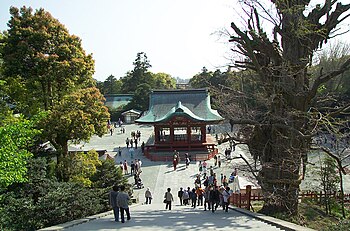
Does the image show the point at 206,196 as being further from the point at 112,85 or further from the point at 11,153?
the point at 112,85

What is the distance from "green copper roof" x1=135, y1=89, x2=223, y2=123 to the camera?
31234 millimetres

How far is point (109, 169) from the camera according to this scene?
15.4 m

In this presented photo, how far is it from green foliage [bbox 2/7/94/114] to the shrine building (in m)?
15.8

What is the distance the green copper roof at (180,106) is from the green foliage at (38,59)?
56.8ft

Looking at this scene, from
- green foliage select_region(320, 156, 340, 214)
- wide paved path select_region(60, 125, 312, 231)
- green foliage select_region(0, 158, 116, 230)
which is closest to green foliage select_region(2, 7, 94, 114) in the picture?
green foliage select_region(0, 158, 116, 230)

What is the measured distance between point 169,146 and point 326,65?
56.4ft

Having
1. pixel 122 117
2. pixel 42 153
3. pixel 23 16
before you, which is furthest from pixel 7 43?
pixel 122 117

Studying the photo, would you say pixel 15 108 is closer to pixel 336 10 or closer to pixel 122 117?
pixel 336 10

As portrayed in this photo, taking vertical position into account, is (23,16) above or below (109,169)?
above

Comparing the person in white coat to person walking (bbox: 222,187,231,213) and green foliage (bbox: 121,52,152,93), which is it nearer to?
person walking (bbox: 222,187,231,213)

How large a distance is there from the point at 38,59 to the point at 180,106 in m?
19.7

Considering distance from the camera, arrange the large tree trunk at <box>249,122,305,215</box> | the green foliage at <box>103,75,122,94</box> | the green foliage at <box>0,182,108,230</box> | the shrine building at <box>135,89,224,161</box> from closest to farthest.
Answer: the green foliage at <box>0,182,108,230</box> → the large tree trunk at <box>249,122,305,215</box> → the shrine building at <box>135,89,224,161</box> → the green foliage at <box>103,75,122,94</box>

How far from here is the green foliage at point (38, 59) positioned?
12.6 meters

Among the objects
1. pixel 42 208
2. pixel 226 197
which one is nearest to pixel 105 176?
pixel 42 208
